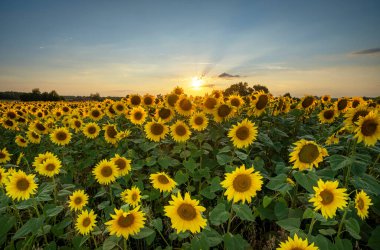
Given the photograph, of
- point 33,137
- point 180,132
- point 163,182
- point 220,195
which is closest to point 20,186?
point 163,182

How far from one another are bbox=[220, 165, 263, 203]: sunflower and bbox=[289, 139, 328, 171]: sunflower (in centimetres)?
65

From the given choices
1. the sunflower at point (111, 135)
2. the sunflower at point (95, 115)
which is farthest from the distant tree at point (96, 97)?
the sunflower at point (111, 135)

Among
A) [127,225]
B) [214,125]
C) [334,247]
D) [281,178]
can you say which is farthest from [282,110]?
[127,225]

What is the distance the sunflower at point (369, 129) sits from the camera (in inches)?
118

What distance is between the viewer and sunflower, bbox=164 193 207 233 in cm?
254

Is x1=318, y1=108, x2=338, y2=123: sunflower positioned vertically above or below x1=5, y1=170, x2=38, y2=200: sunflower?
above

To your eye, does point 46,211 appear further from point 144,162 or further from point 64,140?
point 64,140

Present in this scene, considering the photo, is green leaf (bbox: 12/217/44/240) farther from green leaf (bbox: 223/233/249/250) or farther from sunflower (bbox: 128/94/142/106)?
sunflower (bbox: 128/94/142/106)

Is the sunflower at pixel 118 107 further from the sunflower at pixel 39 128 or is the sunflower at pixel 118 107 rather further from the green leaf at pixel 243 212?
the green leaf at pixel 243 212

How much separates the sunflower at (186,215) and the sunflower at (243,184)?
37 centimetres

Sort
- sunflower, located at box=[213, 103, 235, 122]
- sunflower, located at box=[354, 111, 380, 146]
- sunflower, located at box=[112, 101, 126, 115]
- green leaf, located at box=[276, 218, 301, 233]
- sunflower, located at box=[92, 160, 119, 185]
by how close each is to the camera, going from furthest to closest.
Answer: sunflower, located at box=[112, 101, 126, 115]
sunflower, located at box=[213, 103, 235, 122]
sunflower, located at box=[92, 160, 119, 185]
sunflower, located at box=[354, 111, 380, 146]
green leaf, located at box=[276, 218, 301, 233]

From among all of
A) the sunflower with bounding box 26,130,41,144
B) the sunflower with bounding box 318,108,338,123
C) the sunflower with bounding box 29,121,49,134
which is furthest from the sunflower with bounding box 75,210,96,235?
the sunflower with bounding box 318,108,338,123

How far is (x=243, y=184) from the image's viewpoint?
274cm

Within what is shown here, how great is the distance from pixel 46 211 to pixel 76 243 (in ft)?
1.70
